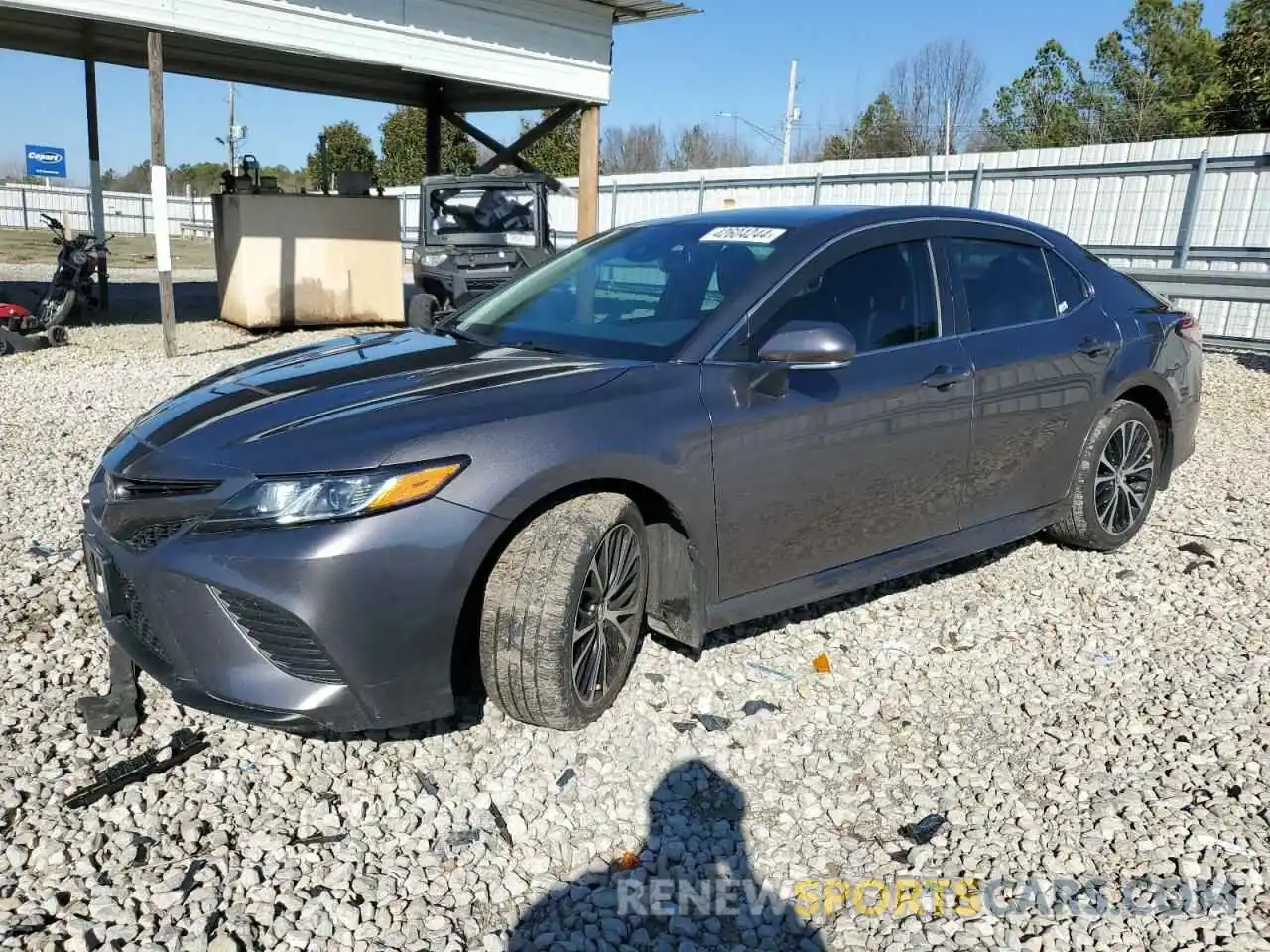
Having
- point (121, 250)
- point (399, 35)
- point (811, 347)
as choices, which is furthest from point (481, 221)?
point (121, 250)

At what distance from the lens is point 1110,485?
15.5 feet

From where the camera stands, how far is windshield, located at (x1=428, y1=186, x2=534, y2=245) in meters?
12.9

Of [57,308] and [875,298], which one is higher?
[875,298]

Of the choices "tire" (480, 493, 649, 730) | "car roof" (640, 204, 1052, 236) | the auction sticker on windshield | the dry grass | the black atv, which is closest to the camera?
"tire" (480, 493, 649, 730)

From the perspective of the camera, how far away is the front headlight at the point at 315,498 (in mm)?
2572

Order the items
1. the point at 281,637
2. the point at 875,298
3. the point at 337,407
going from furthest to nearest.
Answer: the point at 875,298
the point at 337,407
the point at 281,637

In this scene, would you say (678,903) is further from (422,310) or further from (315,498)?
(422,310)

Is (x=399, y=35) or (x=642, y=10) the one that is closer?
(x=399, y=35)

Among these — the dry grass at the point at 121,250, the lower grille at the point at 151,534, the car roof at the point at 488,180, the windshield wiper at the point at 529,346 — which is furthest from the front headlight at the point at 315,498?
the dry grass at the point at 121,250

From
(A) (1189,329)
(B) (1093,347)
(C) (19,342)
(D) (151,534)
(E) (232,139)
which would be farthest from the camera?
(E) (232,139)

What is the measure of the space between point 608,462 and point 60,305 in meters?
11.9

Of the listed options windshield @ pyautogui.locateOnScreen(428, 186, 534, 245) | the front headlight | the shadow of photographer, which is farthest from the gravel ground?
windshield @ pyautogui.locateOnScreen(428, 186, 534, 245)

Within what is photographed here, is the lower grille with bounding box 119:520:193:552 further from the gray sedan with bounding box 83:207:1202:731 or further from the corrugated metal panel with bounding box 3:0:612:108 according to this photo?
the corrugated metal panel with bounding box 3:0:612:108

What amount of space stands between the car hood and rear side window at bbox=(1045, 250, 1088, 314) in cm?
237
